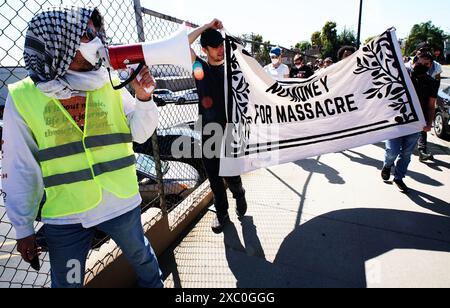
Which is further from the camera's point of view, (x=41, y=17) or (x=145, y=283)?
(x=145, y=283)

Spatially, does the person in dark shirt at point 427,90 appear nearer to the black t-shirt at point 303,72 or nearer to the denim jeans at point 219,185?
the denim jeans at point 219,185

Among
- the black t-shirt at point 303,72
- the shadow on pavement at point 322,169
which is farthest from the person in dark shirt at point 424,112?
the black t-shirt at point 303,72

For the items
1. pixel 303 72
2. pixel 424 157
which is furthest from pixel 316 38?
pixel 424 157

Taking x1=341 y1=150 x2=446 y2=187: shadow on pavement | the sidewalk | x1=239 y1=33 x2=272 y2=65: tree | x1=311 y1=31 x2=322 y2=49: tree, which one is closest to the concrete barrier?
the sidewalk

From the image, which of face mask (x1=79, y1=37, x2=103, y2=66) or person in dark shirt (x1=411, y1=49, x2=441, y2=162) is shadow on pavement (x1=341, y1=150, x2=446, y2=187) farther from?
face mask (x1=79, y1=37, x2=103, y2=66)

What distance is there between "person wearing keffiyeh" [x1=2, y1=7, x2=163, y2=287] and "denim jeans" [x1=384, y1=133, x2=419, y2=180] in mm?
3687

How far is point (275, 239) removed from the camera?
3105 millimetres

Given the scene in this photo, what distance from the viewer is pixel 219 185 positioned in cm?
320

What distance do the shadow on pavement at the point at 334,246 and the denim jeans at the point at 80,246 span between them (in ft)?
3.50

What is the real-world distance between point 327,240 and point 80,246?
2.44m

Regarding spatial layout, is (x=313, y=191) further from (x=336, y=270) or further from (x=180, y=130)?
(x=180, y=130)

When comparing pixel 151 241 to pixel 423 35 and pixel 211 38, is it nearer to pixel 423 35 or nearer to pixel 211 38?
pixel 211 38

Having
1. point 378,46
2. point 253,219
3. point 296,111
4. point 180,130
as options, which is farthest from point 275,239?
point 180,130
